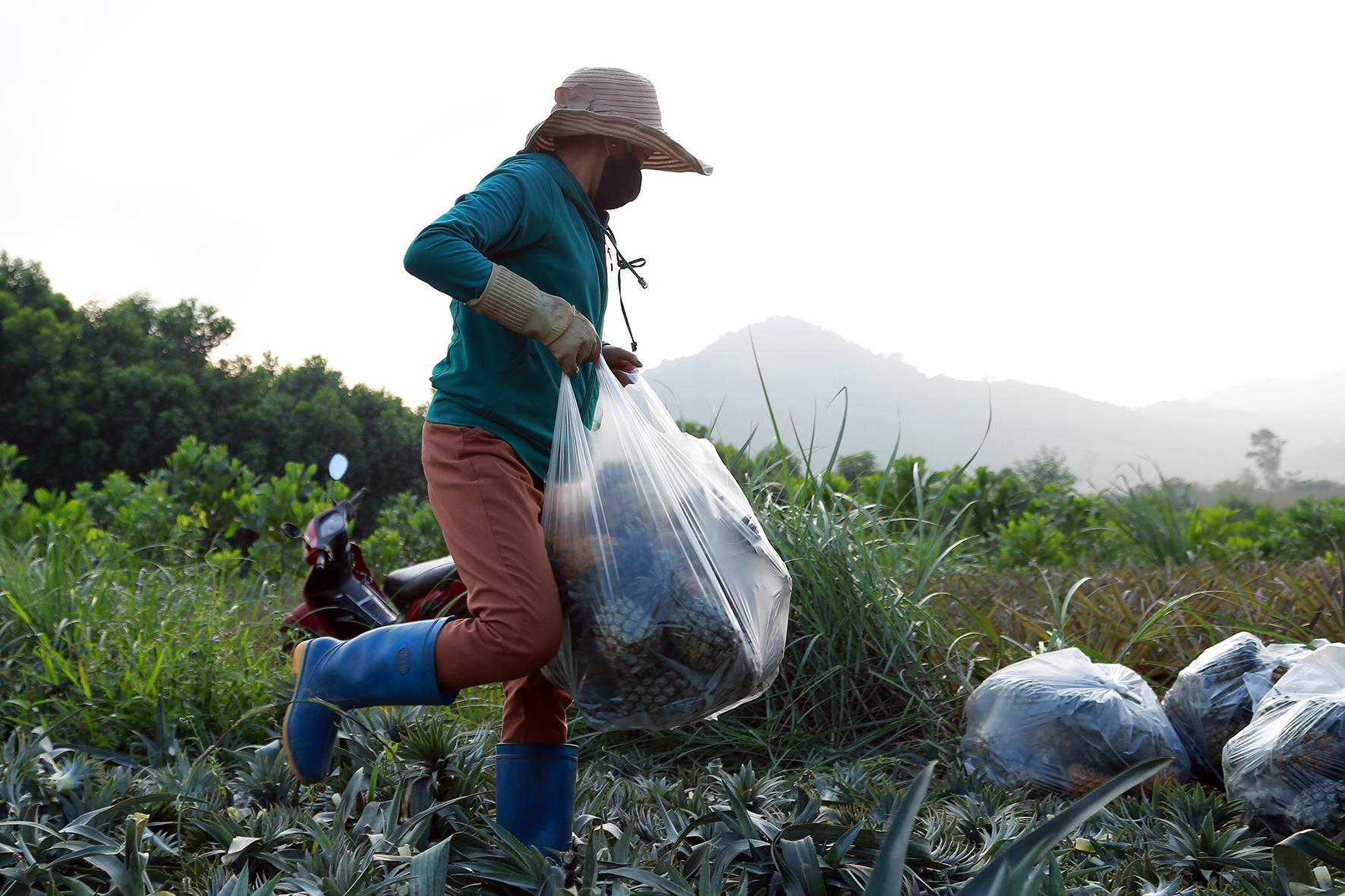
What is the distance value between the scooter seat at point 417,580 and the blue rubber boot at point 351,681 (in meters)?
2.06

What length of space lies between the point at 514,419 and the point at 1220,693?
199 cm

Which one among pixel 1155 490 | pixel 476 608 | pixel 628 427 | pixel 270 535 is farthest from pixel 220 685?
pixel 1155 490

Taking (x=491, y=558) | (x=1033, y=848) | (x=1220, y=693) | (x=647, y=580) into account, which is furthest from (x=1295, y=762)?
(x=491, y=558)

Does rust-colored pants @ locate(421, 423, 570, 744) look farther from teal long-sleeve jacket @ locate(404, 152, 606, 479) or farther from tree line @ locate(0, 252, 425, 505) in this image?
tree line @ locate(0, 252, 425, 505)

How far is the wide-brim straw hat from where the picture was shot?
2.10 metres

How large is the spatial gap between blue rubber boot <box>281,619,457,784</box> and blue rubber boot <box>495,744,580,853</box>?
0.24 meters

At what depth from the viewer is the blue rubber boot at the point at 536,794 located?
207cm

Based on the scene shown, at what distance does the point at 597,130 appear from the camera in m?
2.12

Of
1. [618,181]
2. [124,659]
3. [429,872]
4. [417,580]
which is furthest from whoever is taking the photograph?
[417,580]

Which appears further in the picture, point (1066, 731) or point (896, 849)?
point (1066, 731)

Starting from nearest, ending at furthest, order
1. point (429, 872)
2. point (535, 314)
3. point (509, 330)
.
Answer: point (429, 872) → point (535, 314) → point (509, 330)

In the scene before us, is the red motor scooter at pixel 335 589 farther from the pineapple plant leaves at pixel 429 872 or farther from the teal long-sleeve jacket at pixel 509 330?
the pineapple plant leaves at pixel 429 872

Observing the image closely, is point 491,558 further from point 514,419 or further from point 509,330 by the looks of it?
point 509,330

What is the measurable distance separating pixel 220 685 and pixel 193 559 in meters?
3.19
